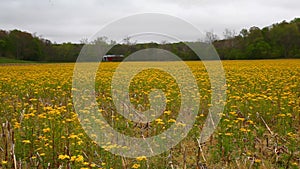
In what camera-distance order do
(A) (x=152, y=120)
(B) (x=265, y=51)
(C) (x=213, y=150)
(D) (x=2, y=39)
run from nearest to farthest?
(C) (x=213, y=150) → (A) (x=152, y=120) → (B) (x=265, y=51) → (D) (x=2, y=39)

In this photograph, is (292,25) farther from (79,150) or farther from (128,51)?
(79,150)

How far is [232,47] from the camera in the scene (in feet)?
213

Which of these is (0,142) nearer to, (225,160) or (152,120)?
(152,120)

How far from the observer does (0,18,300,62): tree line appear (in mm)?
59250

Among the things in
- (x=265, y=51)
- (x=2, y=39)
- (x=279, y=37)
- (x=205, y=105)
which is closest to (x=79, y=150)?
(x=205, y=105)

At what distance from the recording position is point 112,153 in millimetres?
4945

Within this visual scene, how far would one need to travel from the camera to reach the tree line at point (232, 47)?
59250 millimetres

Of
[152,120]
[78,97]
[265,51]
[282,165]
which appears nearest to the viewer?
[282,165]

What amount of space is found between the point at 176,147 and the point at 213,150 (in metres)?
0.62

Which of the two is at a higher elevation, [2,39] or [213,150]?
[2,39]

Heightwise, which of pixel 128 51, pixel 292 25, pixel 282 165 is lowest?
pixel 282 165

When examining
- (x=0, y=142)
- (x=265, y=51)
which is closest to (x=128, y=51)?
(x=265, y=51)

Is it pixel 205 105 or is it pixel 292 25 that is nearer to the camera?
pixel 205 105

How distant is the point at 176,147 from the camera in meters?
5.70
